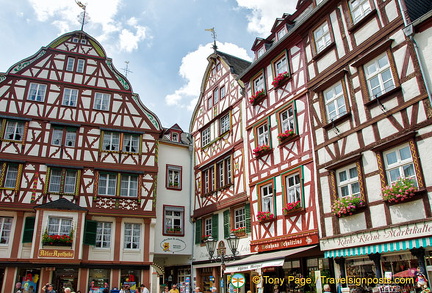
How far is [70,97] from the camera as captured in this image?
72.7 feet

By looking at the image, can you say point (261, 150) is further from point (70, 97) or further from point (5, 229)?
point (5, 229)

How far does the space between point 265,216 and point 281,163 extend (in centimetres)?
213

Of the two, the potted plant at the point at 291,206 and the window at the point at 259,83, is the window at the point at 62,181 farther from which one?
the potted plant at the point at 291,206

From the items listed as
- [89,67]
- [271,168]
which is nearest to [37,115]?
[89,67]

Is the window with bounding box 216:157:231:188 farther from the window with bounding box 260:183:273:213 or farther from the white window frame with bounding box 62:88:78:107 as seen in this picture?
the white window frame with bounding box 62:88:78:107

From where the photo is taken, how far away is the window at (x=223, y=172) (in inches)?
769

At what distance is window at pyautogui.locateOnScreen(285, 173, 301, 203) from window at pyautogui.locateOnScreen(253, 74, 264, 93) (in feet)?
15.3

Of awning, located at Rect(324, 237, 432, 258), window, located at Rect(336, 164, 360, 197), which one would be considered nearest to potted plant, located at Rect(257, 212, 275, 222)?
awning, located at Rect(324, 237, 432, 258)

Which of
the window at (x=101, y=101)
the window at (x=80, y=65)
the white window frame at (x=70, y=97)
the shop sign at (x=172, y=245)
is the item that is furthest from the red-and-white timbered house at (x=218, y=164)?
the window at (x=80, y=65)

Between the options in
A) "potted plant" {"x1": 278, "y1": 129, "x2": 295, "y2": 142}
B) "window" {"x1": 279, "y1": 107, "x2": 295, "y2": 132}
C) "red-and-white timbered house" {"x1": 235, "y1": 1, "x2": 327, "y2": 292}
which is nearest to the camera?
"red-and-white timbered house" {"x1": 235, "y1": 1, "x2": 327, "y2": 292}

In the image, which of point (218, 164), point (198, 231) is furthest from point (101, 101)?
point (198, 231)

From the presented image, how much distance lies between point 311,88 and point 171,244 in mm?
12088

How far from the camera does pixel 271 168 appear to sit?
15695 millimetres

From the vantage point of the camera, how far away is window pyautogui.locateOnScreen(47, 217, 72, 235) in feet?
62.4
